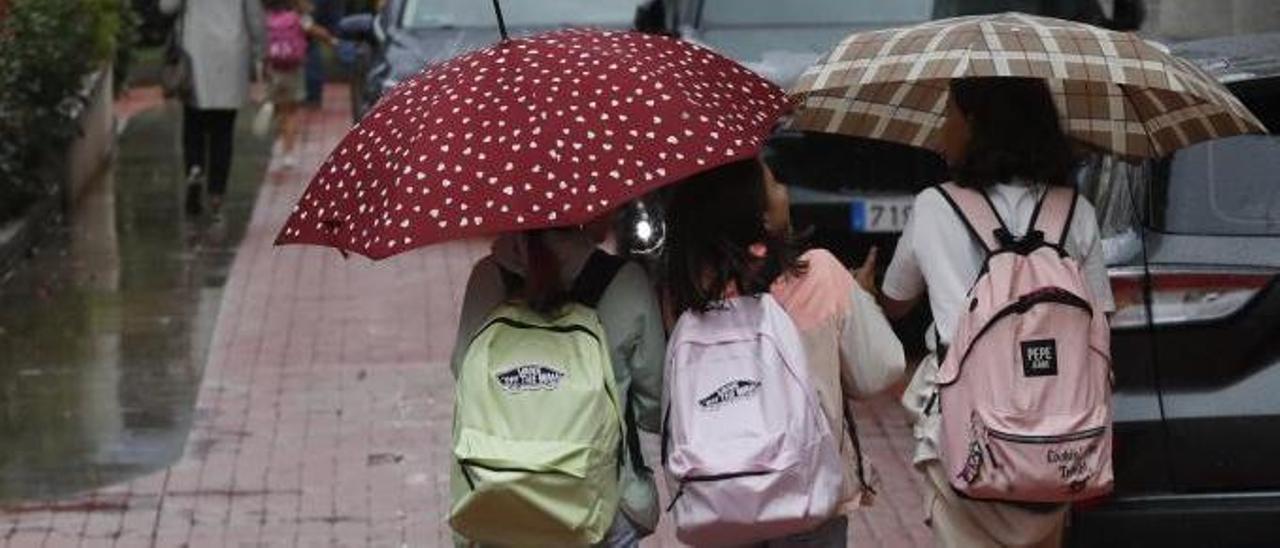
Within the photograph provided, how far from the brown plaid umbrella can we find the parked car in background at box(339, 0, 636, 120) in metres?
9.06

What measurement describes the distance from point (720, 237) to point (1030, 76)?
0.79m

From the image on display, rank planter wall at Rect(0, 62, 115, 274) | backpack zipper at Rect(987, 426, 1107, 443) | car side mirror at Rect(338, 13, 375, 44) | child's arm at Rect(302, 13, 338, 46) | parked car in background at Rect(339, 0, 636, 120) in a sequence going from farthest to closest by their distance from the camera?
child's arm at Rect(302, 13, 338, 46) → car side mirror at Rect(338, 13, 375, 44) → parked car in background at Rect(339, 0, 636, 120) → planter wall at Rect(0, 62, 115, 274) → backpack zipper at Rect(987, 426, 1107, 443)

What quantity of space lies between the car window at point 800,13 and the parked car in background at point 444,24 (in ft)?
8.69

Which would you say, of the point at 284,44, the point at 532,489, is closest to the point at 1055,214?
the point at 532,489

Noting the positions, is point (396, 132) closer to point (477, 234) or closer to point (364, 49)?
point (477, 234)

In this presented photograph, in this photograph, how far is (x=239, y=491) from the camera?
8930 millimetres

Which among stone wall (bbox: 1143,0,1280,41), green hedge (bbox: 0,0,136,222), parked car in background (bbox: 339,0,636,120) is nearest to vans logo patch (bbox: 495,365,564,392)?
stone wall (bbox: 1143,0,1280,41)

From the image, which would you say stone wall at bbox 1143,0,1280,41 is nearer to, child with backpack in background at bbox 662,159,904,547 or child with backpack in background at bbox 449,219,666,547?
child with backpack in background at bbox 662,159,904,547

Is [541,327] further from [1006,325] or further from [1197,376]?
[1197,376]

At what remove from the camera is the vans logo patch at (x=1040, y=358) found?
5184mm

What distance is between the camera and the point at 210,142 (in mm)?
16016

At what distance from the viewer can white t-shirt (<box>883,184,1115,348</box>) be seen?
541 cm

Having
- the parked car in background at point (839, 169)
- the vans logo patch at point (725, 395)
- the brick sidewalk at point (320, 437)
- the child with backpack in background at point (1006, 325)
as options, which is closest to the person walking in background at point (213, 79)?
the brick sidewalk at point (320, 437)

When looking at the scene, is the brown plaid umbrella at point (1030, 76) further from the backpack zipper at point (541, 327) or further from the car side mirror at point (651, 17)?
the car side mirror at point (651, 17)
